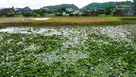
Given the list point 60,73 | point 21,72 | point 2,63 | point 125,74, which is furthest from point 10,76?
point 125,74

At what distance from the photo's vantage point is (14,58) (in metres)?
10.1

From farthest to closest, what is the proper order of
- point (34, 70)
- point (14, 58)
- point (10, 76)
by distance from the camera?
point (14, 58) < point (34, 70) < point (10, 76)

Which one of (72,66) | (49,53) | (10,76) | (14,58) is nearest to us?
(10,76)

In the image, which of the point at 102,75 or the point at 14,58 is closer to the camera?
the point at 102,75

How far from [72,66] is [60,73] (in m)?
1.30

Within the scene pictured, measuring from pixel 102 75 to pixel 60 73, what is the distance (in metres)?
2.85

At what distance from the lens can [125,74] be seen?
25.1 ft

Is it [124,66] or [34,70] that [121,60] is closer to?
[124,66]

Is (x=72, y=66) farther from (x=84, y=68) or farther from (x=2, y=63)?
(x=2, y=63)

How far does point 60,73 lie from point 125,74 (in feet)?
14.6

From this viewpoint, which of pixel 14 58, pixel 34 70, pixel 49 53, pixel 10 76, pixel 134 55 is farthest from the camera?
pixel 49 53

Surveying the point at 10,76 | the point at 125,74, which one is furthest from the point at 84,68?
the point at 10,76

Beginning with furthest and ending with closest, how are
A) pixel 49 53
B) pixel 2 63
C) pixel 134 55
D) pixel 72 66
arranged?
1. pixel 49 53
2. pixel 134 55
3. pixel 2 63
4. pixel 72 66

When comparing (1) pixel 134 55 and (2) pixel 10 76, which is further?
(1) pixel 134 55
